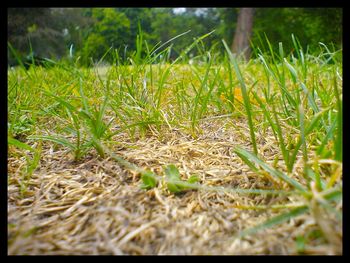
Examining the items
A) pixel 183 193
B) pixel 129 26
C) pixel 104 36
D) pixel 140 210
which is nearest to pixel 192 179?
pixel 183 193

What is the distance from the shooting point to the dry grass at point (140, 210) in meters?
0.48

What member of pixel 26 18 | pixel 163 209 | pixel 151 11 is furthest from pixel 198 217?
pixel 151 11

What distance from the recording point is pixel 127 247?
19.0 inches

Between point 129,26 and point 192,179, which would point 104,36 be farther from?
point 192,179

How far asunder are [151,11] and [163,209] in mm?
25300

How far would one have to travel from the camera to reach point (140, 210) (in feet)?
1.90

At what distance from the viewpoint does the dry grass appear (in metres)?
0.48

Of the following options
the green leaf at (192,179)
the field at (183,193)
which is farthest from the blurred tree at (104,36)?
the green leaf at (192,179)

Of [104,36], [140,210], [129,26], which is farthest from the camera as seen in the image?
[129,26]

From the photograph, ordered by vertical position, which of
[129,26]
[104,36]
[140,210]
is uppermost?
[129,26]

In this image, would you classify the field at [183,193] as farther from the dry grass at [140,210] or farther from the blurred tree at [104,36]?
the blurred tree at [104,36]

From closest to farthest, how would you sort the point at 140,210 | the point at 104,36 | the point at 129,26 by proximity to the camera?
the point at 140,210
the point at 104,36
the point at 129,26

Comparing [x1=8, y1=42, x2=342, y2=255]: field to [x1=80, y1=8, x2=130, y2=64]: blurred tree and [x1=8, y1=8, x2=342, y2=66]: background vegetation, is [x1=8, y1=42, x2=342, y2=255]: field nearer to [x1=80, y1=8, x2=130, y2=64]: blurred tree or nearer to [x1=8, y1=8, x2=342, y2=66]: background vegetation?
[x1=80, y1=8, x2=130, y2=64]: blurred tree

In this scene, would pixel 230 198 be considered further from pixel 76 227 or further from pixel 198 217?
pixel 76 227
